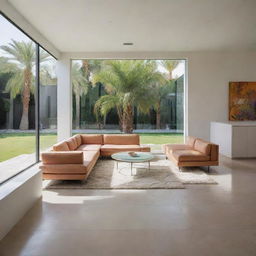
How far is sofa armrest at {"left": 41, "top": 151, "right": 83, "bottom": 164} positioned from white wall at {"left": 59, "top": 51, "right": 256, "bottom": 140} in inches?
189

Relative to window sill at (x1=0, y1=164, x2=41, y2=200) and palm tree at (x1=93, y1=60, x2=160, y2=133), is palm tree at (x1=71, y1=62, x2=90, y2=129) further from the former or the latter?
window sill at (x1=0, y1=164, x2=41, y2=200)

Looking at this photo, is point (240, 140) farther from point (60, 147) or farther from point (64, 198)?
point (64, 198)

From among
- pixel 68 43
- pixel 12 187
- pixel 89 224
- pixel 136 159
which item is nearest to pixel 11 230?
pixel 12 187

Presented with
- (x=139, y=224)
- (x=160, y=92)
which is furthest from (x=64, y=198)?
(x=160, y=92)

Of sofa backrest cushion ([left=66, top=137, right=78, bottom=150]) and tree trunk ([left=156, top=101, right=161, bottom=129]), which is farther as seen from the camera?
tree trunk ([left=156, top=101, right=161, bottom=129])

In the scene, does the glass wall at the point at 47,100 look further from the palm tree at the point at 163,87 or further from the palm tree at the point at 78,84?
the palm tree at the point at 163,87

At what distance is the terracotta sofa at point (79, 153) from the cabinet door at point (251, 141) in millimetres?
2928

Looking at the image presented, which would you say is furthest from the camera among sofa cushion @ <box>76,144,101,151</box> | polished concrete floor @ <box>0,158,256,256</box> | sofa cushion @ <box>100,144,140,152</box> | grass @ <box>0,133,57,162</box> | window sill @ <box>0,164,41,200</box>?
sofa cushion @ <box>100,144,140,152</box>

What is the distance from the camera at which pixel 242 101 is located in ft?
31.9

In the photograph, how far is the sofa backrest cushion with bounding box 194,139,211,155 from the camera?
6852mm

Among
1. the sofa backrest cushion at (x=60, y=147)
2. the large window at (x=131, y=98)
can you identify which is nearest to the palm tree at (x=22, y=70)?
the sofa backrest cushion at (x=60, y=147)

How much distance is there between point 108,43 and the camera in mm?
8492

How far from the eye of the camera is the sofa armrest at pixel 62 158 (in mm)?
5723

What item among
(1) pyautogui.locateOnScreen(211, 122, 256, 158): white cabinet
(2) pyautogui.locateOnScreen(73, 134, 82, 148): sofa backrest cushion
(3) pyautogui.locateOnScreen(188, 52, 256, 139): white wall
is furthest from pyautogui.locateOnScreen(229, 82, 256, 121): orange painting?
(2) pyautogui.locateOnScreen(73, 134, 82, 148): sofa backrest cushion
